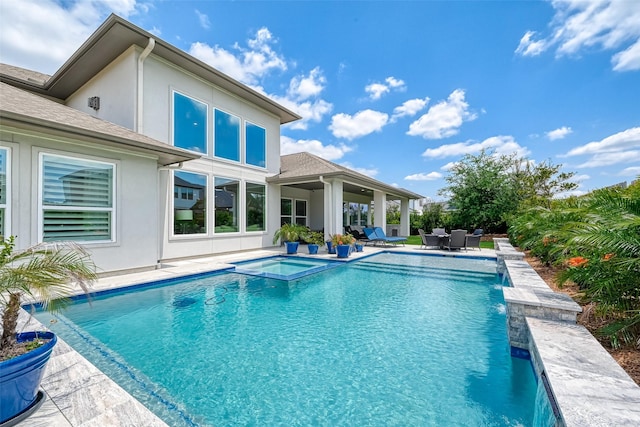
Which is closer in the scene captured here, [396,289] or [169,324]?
[169,324]

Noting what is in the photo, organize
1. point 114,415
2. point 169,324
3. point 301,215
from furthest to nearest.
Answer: point 301,215 < point 169,324 < point 114,415

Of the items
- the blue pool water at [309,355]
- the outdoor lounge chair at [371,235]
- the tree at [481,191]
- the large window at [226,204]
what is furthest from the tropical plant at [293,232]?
the tree at [481,191]

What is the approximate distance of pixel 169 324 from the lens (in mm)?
4934

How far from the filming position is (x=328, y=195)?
13.2 m

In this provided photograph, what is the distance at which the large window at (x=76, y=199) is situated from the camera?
21.5 ft

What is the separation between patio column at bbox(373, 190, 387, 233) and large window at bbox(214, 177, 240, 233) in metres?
8.61

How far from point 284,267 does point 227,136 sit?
6344mm

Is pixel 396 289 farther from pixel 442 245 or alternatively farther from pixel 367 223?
pixel 367 223

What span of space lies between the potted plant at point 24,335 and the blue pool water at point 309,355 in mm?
1032

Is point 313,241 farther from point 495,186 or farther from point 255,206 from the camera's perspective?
point 495,186

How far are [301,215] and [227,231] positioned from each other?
7.36 meters

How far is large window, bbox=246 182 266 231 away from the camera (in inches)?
Result: 517

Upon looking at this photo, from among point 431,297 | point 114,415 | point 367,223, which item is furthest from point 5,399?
point 367,223

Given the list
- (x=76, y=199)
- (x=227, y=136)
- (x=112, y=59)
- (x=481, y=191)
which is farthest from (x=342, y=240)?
(x=481, y=191)
